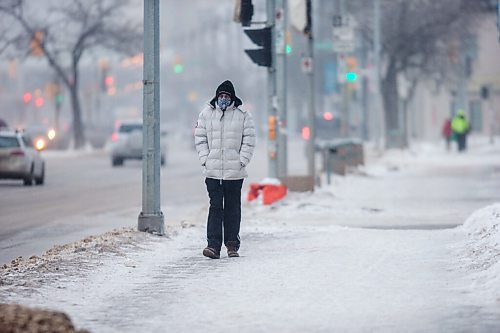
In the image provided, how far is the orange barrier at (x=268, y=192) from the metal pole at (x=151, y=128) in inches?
→ 250

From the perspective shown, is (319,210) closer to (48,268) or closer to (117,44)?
(48,268)

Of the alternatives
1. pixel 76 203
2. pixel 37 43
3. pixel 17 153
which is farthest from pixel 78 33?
pixel 76 203

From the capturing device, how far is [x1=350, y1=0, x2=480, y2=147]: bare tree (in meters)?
54.8

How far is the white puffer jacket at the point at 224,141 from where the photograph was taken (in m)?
14.0

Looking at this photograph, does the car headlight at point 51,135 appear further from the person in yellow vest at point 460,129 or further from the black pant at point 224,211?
the black pant at point 224,211

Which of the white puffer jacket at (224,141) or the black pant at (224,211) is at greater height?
the white puffer jacket at (224,141)

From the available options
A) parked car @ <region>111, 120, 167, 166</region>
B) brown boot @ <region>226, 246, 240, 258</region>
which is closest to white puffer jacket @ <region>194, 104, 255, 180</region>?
brown boot @ <region>226, 246, 240, 258</region>

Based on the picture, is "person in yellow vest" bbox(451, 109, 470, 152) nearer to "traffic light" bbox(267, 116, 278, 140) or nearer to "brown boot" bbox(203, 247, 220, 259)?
"traffic light" bbox(267, 116, 278, 140)

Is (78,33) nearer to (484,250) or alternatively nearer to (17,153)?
(17,153)

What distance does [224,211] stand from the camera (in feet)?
47.3

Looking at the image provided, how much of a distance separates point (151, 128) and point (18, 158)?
17.8 meters

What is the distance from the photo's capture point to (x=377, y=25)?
165 feet

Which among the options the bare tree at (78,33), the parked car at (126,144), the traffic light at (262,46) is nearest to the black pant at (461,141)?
the parked car at (126,144)

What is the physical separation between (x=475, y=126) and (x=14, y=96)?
76316mm
